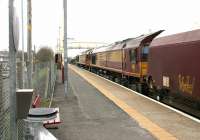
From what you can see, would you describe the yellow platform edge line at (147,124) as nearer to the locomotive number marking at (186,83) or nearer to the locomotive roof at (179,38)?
the locomotive number marking at (186,83)

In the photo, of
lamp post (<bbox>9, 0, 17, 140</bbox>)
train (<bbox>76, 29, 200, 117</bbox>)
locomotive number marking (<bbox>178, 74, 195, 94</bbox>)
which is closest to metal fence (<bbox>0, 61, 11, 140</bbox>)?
lamp post (<bbox>9, 0, 17, 140</bbox>)

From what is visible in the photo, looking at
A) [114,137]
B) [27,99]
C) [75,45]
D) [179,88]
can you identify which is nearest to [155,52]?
[179,88]

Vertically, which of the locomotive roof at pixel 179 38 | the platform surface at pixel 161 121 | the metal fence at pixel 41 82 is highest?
the locomotive roof at pixel 179 38

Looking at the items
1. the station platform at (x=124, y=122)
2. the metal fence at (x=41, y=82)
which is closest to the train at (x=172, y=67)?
the station platform at (x=124, y=122)

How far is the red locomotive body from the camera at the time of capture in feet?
42.2

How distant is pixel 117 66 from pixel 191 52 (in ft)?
66.6

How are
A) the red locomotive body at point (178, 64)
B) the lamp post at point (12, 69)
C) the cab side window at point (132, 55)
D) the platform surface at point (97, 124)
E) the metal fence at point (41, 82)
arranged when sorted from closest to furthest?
the lamp post at point (12, 69) → the platform surface at point (97, 124) → the red locomotive body at point (178, 64) → the metal fence at point (41, 82) → the cab side window at point (132, 55)

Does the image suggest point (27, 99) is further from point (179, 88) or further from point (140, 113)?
point (179, 88)

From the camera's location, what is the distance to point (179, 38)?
578 inches

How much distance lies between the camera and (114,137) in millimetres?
9812

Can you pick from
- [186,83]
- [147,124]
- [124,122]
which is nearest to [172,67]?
[186,83]

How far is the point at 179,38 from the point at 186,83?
183 cm

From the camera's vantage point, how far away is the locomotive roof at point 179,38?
13050 mm

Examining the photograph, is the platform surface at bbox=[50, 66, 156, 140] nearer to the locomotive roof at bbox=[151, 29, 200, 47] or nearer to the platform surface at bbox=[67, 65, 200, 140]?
the platform surface at bbox=[67, 65, 200, 140]
